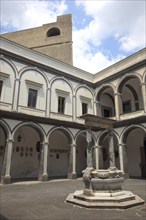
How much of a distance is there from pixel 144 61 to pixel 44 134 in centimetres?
934

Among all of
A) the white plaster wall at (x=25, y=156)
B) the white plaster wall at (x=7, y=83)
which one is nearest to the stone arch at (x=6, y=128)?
the white plaster wall at (x=7, y=83)

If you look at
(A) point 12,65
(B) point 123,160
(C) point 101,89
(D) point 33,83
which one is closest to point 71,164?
(B) point 123,160

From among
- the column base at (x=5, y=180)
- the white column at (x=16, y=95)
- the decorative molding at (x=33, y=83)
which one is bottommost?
the column base at (x=5, y=180)

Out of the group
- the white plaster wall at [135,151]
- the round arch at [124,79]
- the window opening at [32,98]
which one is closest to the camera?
the window opening at [32,98]

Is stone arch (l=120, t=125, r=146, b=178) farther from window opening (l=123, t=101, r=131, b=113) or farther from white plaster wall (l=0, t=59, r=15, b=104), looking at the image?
white plaster wall (l=0, t=59, r=15, b=104)

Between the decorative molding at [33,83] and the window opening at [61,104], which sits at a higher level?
the decorative molding at [33,83]

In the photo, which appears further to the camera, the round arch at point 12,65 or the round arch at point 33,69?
the round arch at point 33,69

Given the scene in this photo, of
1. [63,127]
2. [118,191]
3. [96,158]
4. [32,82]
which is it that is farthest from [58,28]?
[118,191]

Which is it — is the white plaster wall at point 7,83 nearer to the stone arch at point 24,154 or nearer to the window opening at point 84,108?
the stone arch at point 24,154

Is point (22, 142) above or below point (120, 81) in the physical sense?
below

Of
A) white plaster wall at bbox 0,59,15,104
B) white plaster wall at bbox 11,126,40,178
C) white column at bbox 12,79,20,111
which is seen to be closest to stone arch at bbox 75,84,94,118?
white plaster wall at bbox 11,126,40,178

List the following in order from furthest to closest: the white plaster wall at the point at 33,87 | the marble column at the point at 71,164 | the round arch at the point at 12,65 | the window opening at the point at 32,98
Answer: the marble column at the point at 71,164 < the window opening at the point at 32,98 < the white plaster wall at the point at 33,87 < the round arch at the point at 12,65

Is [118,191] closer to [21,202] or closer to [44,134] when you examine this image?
[21,202]

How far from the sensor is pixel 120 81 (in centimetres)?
1605
